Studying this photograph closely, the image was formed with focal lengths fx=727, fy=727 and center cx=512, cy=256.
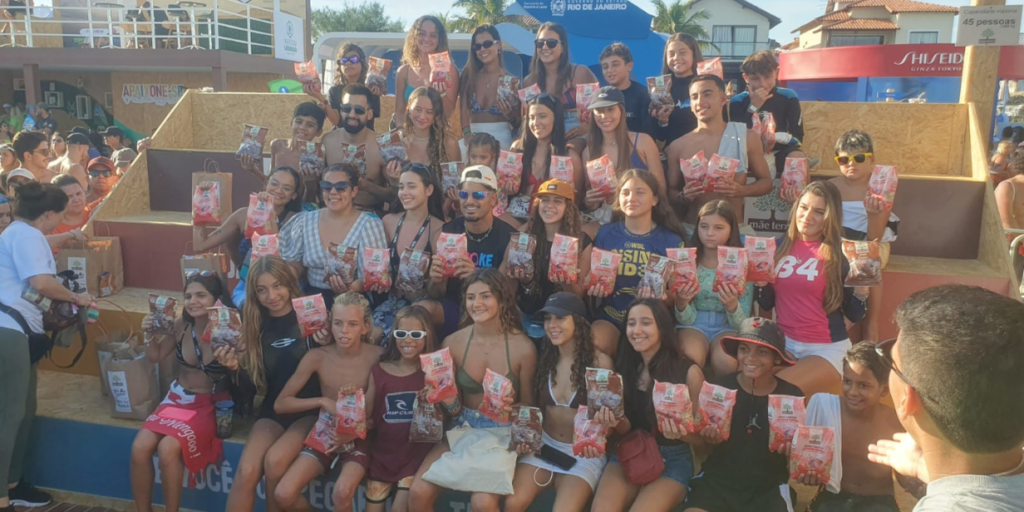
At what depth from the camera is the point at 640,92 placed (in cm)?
525

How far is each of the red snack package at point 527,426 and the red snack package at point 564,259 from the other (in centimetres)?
78

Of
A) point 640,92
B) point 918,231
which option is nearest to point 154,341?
point 640,92

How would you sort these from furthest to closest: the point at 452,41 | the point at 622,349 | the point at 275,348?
the point at 452,41 < the point at 275,348 < the point at 622,349

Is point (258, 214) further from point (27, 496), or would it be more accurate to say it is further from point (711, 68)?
point (711, 68)

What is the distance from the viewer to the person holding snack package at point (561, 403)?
3496mm

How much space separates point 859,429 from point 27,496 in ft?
15.3

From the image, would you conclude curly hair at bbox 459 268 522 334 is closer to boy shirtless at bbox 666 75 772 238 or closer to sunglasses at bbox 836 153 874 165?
boy shirtless at bbox 666 75 772 238

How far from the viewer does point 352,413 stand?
3682 millimetres

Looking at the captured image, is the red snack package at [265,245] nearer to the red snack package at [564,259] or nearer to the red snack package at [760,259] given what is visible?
the red snack package at [564,259]

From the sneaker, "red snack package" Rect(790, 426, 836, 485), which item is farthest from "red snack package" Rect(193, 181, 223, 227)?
"red snack package" Rect(790, 426, 836, 485)

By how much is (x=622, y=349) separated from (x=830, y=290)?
116 centimetres

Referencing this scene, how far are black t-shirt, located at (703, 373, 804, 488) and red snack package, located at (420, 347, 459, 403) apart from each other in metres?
1.31

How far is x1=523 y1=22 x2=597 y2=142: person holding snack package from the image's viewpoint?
208 inches

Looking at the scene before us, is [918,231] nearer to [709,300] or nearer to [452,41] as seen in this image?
[709,300]
